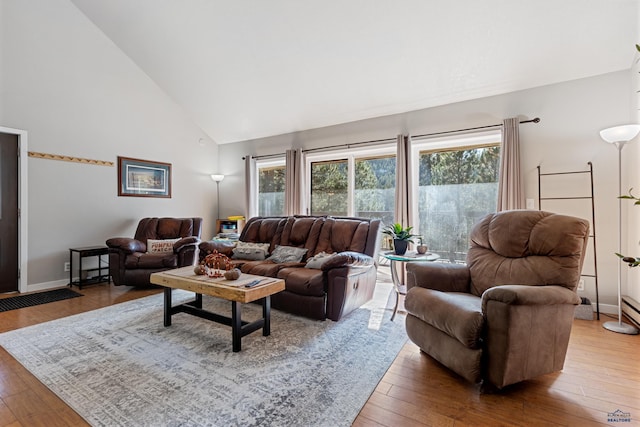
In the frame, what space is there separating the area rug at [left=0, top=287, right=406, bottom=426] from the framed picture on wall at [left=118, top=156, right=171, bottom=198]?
8.23 feet

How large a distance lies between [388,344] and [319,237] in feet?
5.32

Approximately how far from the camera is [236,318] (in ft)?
7.22

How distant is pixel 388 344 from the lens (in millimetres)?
2373

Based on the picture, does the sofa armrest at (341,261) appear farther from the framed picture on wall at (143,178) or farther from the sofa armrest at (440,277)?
the framed picture on wall at (143,178)

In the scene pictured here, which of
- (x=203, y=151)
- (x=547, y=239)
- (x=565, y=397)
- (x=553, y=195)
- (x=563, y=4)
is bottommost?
(x=565, y=397)

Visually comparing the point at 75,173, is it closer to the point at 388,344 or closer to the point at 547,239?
the point at 388,344

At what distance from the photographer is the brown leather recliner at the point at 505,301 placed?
1669 mm

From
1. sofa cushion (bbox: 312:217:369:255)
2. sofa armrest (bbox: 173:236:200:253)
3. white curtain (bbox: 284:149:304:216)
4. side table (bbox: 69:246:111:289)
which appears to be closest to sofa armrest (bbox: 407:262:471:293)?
sofa cushion (bbox: 312:217:369:255)

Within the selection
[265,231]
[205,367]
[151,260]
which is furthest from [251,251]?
[205,367]

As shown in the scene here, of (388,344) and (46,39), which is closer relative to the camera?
(388,344)

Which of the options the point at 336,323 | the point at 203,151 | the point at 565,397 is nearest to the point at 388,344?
the point at 336,323

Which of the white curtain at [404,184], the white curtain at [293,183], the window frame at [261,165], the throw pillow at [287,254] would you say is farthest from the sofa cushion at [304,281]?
Result: the window frame at [261,165]

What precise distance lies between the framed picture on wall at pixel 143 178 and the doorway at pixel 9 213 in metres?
1.19

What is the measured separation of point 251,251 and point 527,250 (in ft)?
9.55
